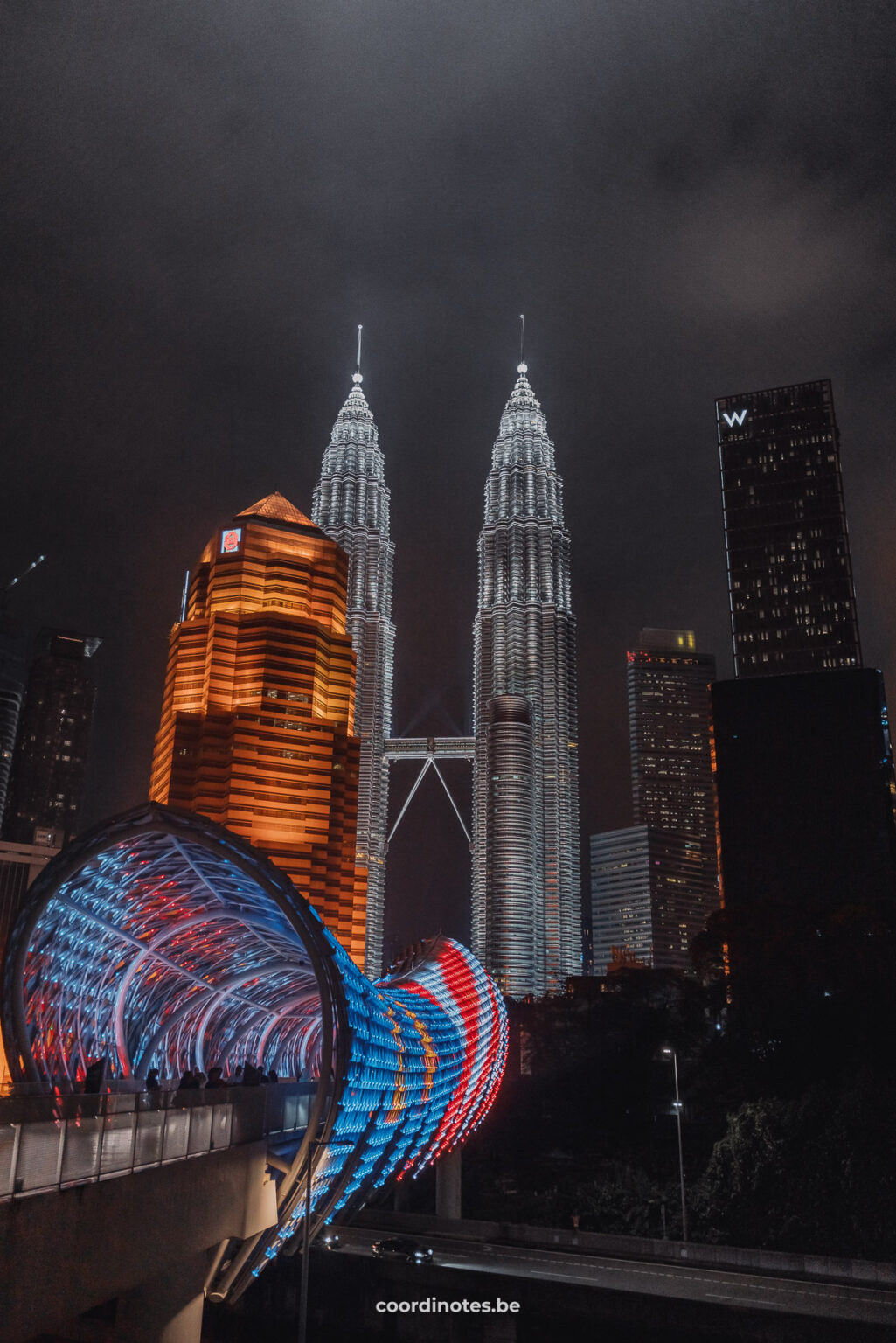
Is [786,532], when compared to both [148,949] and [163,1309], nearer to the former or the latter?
[148,949]

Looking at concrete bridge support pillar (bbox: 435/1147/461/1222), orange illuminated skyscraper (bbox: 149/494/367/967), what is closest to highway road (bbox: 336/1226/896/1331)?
concrete bridge support pillar (bbox: 435/1147/461/1222)

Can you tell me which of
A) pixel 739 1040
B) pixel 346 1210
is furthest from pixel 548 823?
pixel 346 1210

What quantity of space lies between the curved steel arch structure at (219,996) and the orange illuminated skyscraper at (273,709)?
272 feet

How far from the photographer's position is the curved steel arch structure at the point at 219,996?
19203 millimetres

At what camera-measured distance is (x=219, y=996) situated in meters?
33.8

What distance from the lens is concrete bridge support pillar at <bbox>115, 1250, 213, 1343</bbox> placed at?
1745 cm

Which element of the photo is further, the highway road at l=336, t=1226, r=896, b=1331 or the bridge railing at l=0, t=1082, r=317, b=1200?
the highway road at l=336, t=1226, r=896, b=1331

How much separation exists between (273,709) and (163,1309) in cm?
10883

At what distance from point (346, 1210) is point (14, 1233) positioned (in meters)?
17.8

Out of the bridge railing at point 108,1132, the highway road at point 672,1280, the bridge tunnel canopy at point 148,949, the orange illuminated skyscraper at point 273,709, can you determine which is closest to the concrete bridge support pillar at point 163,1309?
the bridge railing at point 108,1132

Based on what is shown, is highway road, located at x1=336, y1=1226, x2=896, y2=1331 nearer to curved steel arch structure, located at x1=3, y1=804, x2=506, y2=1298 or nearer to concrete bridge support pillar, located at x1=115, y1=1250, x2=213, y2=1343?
curved steel arch structure, located at x1=3, y1=804, x2=506, y2=1298

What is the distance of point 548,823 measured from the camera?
650 feet

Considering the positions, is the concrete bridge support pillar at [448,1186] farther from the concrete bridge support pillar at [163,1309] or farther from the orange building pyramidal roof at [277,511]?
the orange building pyramidal roof at [277,511]

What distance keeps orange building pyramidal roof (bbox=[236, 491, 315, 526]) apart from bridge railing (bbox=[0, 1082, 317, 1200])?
127839 mm
